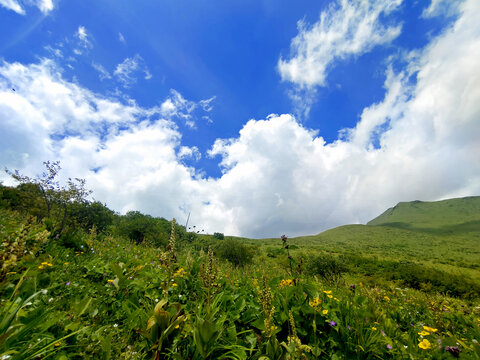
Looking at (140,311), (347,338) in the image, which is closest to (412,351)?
(347,338)

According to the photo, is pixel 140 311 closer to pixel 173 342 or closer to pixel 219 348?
pixel 173 342

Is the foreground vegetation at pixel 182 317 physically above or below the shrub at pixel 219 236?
below

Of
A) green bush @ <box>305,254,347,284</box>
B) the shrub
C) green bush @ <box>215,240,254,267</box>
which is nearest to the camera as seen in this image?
green bush @ <box>305,254,347,284</box>

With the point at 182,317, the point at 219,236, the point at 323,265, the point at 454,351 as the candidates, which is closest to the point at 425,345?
the point at 454,351

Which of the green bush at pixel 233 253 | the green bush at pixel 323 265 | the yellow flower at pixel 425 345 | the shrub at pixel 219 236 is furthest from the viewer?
the shrub at pixel 219 236

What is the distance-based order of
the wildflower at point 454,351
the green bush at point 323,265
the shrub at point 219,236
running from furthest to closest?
the shrub at point 219,236 → the green bush at point 323,265 → the wildflower at point 454,351

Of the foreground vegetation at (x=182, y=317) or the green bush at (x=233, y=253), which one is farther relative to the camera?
the green bush at (x=233, y=253)

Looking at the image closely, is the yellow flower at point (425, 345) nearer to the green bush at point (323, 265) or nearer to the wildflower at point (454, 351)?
the wildflower at point (454, 351)

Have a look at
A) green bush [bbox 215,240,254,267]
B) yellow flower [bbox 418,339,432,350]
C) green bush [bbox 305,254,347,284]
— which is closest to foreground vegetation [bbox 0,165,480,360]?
yellow flower [bbox 418,339,432,350]

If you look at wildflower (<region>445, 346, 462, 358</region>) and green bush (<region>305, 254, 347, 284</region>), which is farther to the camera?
green bush (<region>305, 254, 347, 284</region>)

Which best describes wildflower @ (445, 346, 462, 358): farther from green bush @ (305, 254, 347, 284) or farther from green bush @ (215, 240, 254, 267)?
green bush @ (215, 240, 254, 267)

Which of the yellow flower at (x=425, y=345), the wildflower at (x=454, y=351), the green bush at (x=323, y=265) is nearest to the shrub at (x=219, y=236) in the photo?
the green bush at (x=323, y=265)

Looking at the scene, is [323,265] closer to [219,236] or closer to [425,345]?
[425,345]

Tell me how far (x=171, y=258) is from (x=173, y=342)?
0.98m
